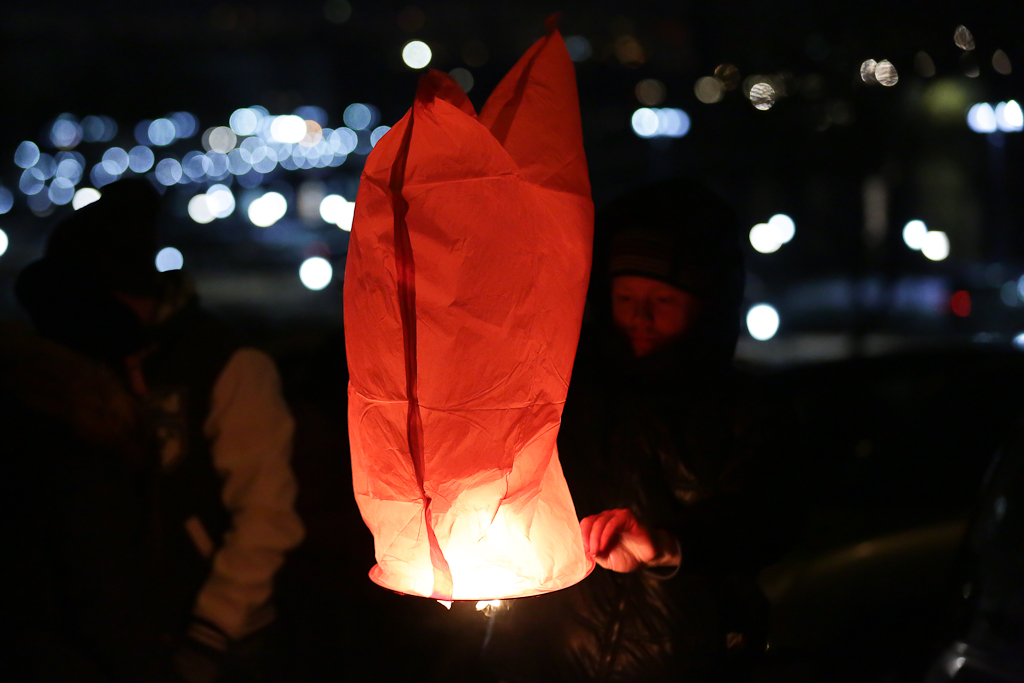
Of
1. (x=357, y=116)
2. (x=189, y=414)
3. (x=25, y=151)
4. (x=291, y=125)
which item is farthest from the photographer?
(x=291, y=125)

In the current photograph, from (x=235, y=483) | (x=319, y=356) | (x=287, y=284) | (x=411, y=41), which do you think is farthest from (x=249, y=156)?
(x=235, y=483)

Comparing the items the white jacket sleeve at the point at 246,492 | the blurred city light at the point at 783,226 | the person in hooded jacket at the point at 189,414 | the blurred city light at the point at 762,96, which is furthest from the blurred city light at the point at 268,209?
the white jacket sleeve at the point at 246,492

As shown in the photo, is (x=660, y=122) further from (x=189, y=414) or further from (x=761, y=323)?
(x=189, y=414)

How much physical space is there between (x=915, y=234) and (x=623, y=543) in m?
11.2

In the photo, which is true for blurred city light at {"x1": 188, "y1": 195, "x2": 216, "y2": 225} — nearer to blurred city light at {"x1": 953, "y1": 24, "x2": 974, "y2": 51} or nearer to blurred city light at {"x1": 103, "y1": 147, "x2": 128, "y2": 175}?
blurred city light at {"x1": 103, "y1": 147, "x2": 128, "y2": 175}

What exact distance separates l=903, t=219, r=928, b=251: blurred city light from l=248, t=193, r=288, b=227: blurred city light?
20084mm

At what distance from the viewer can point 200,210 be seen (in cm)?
2881

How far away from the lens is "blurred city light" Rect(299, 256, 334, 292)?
674 inches

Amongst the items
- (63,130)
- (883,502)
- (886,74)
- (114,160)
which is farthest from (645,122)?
(114,160)

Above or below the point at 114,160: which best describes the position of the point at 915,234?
below

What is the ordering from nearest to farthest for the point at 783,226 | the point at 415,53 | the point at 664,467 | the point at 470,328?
the point at 470,328 < the point at 664,467 < the point at 415,53 < the point at 783,226

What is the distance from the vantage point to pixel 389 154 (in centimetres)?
115

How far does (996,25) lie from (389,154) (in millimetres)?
4812

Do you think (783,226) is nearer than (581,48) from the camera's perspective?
No
